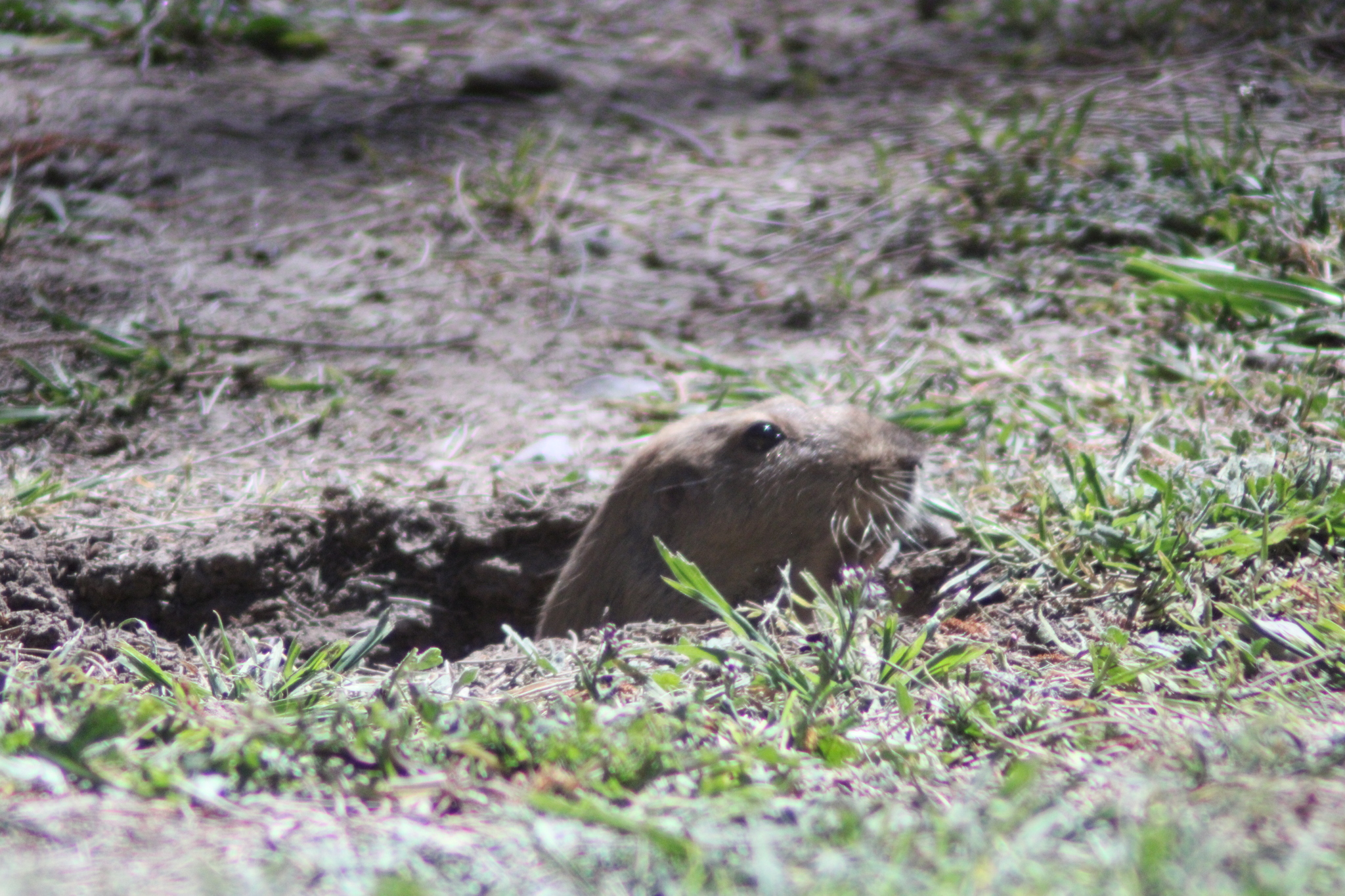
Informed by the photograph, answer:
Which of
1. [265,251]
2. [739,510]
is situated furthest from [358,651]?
[265,251]

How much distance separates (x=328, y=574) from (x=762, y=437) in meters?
1.61

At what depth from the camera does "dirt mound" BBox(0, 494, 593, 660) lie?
306 centimetres

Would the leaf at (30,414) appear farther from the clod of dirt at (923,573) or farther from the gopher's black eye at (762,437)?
the clod of dirt at (923,573)

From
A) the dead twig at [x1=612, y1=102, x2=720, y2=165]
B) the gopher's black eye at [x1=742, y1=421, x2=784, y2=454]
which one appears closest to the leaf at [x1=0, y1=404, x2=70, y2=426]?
the gopher's black eye at [x1=742, y1=421, x2=784, y2=454]

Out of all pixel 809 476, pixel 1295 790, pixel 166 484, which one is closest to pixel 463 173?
pixel 166 484

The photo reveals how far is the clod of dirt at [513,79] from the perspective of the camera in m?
6.14

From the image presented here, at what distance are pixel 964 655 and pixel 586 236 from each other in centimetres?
367

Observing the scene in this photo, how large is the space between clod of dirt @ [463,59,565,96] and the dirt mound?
354 centimetres

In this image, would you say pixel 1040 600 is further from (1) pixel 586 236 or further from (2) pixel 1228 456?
(1) pixel 586 236

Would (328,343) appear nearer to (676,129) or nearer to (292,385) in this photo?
(292,385)

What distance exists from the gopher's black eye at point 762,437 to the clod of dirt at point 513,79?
3.76 m

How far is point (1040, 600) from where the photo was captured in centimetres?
235

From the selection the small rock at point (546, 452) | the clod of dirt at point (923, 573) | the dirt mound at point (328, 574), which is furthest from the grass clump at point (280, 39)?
the clod of dirt at point (923, 573)

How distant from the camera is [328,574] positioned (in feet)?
11.4
